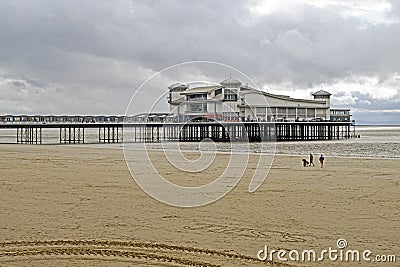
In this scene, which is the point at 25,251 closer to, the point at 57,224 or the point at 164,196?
the point at 57,224

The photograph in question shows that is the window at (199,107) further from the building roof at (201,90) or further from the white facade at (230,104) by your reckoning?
the building roof at (201,90)

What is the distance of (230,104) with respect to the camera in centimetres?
5988

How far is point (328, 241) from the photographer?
8.33 metres

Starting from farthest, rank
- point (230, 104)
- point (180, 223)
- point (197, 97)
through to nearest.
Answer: point (197, 97) < point (230, 104) < point (180, 223)

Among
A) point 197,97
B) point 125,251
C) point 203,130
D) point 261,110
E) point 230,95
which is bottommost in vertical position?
point 125,251

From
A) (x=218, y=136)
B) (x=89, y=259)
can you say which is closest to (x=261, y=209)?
(x=89, y=259)

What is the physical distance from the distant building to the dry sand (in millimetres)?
42970

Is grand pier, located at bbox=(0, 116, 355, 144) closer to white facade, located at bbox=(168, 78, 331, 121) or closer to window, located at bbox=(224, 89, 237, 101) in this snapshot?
white facade, located at bbox=(168, 78, 331, 121)

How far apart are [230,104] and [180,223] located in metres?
50.6

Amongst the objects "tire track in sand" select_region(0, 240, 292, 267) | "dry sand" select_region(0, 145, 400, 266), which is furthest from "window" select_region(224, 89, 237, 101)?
Result: "tire track in sand" select_region(0, 240, 292, 267)

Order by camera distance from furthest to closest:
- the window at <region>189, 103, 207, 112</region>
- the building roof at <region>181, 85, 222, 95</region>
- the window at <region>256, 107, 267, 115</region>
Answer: the window at <region>256, 107, 267, 115</region>
the building roof at <region>181, 85, 222, 95</region>
the window at <region>189, 103, 207, 112</region>

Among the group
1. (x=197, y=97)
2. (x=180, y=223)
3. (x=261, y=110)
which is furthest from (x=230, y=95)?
(x=180, y=223)

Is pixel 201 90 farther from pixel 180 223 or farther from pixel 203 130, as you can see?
pixel 180 223

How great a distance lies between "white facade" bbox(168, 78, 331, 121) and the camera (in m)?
59.2
